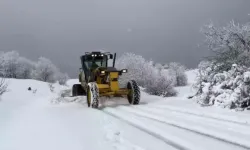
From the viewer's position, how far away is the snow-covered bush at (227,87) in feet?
28.1

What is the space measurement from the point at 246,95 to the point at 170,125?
3282 mm

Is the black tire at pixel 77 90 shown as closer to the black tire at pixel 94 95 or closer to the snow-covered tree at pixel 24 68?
the black tire at pixel 94 95

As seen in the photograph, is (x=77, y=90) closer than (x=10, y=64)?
Yes

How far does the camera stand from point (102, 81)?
42.5 feet

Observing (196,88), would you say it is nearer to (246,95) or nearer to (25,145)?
(246,95)

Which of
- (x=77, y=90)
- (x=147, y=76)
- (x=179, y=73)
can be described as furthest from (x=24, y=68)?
(x=77, y=90)

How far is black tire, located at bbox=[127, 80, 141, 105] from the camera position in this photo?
12094 mm

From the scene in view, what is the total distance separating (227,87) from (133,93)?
390 cm

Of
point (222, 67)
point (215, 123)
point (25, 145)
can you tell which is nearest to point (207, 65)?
point (222, 67)

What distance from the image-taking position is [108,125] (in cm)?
711

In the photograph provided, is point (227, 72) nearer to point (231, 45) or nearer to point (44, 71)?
point (231, 45)

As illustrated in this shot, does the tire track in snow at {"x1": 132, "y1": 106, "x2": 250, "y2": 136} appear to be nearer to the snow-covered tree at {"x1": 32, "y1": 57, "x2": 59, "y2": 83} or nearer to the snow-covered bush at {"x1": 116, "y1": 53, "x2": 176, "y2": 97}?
the snow-covered bush at {"x1": 116, "y1": 53, "x2": 176, "y2": 97}

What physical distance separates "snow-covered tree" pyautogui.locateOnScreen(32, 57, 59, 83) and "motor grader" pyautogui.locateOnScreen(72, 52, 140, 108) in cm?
6281

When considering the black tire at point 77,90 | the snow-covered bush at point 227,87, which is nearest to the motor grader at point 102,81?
the black tire at point 77,90
